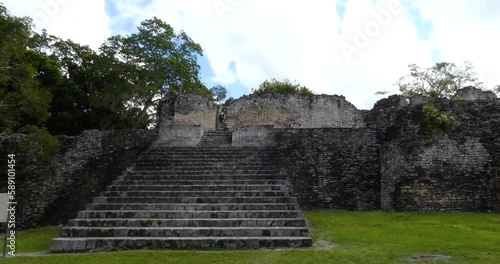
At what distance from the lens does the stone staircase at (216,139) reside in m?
15.0

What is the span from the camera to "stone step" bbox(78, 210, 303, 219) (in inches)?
361

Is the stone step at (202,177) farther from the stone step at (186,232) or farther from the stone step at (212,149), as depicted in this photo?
the stone step at (186,232)

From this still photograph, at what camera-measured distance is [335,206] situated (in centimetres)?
1277

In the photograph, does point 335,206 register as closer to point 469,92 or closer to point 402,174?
point 402,174

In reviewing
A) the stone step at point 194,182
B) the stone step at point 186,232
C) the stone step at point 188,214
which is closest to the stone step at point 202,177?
the stone step at point 194,182

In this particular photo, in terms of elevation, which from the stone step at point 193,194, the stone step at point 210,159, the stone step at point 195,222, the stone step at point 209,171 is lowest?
the stone step at point 195,222

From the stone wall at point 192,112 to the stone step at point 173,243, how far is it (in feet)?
39.0

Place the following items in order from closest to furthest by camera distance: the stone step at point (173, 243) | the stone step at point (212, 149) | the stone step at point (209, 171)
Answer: the stone step at point (173, 243) < the stone step at point (209, 171) < the stone step at point (212, 149)

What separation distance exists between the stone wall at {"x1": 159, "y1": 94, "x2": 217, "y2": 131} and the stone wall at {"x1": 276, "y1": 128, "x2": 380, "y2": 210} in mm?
6566

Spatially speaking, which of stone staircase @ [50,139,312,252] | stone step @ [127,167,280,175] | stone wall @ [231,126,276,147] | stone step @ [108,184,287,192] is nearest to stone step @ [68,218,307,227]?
stone staircase @ [50,139,312,252]

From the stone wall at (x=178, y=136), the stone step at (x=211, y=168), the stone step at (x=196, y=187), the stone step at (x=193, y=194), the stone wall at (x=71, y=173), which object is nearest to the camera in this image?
the stone step at (x=193, y=194)

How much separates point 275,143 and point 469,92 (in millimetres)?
10060

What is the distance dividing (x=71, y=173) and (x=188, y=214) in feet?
21.5

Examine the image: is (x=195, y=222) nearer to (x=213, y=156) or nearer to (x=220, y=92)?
(x=213, y=156)
